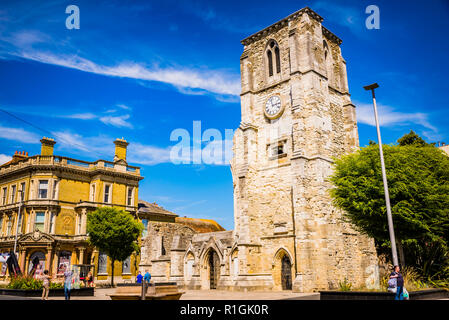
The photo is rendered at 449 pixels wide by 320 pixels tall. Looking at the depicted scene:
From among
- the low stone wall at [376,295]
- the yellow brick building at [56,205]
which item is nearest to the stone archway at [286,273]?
the low stone wall at [376,295]

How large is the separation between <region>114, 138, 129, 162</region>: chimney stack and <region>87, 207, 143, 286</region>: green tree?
33.0 ft

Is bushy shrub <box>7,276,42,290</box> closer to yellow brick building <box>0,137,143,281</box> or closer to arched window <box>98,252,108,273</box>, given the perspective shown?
yellow brick building <box>0,137,143,281</box>

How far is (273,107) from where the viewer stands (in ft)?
99.8

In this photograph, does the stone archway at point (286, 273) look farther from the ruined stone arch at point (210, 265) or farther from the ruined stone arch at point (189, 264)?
the ruined stone arch at point (189, 264)

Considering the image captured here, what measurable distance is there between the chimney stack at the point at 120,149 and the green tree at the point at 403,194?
94.1 ft

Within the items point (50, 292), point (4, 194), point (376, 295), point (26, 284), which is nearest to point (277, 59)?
point (376, 295)

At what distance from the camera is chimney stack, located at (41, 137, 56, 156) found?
3997 centimetres

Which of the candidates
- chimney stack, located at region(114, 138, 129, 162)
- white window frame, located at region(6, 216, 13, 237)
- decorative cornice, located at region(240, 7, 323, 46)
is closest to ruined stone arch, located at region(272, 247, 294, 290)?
decorative cornice, located at region(240, 7, 323, 46)

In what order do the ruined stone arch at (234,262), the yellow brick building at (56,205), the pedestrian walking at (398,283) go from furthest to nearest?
1. the yellow brick building at (56,205)
2. the ruined stone arch at (234,262)
3. the pedestrian walking at (398,283)

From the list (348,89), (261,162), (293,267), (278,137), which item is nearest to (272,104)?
(278,137)

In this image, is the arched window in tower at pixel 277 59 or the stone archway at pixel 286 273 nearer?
the stone archway at pixel 286 273

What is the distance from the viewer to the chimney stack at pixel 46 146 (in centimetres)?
3997

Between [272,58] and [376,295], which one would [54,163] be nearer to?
[272,58]
